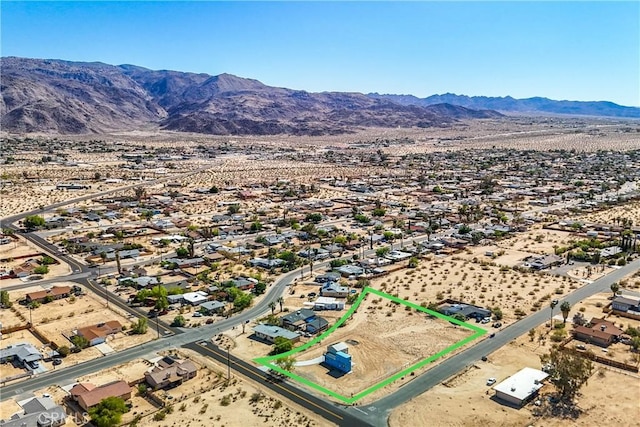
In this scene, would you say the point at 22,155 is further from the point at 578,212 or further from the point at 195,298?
the point at 578,212

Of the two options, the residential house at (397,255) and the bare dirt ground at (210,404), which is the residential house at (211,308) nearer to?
the bare dirt ground at (210,404)

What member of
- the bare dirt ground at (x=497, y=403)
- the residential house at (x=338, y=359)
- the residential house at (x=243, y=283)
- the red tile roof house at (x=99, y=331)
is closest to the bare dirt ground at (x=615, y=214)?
the bare dirt ground at (x=497, y=403)

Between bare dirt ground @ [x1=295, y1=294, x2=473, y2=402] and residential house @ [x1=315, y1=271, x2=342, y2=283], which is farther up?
residential house @ [x1=315, y1=271, x2=342, y2=283]

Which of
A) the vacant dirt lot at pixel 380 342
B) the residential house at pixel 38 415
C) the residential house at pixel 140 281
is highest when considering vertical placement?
the residential house at pixel 140 281

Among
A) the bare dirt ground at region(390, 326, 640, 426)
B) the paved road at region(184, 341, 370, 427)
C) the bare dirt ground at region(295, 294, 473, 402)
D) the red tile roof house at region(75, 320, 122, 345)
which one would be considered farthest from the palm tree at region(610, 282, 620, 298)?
the red tile roof house at region(75, 320, 122, 345)

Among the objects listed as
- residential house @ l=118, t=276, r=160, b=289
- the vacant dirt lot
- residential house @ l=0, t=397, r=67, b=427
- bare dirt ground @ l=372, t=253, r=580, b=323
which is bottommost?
the vacant dirt lot

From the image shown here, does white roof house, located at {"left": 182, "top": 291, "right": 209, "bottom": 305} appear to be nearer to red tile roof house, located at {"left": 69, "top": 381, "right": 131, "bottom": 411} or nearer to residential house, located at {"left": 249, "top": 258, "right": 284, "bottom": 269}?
residential house, located at {"left": 249, "top": 258, "right": 284, "bottom": 269}
